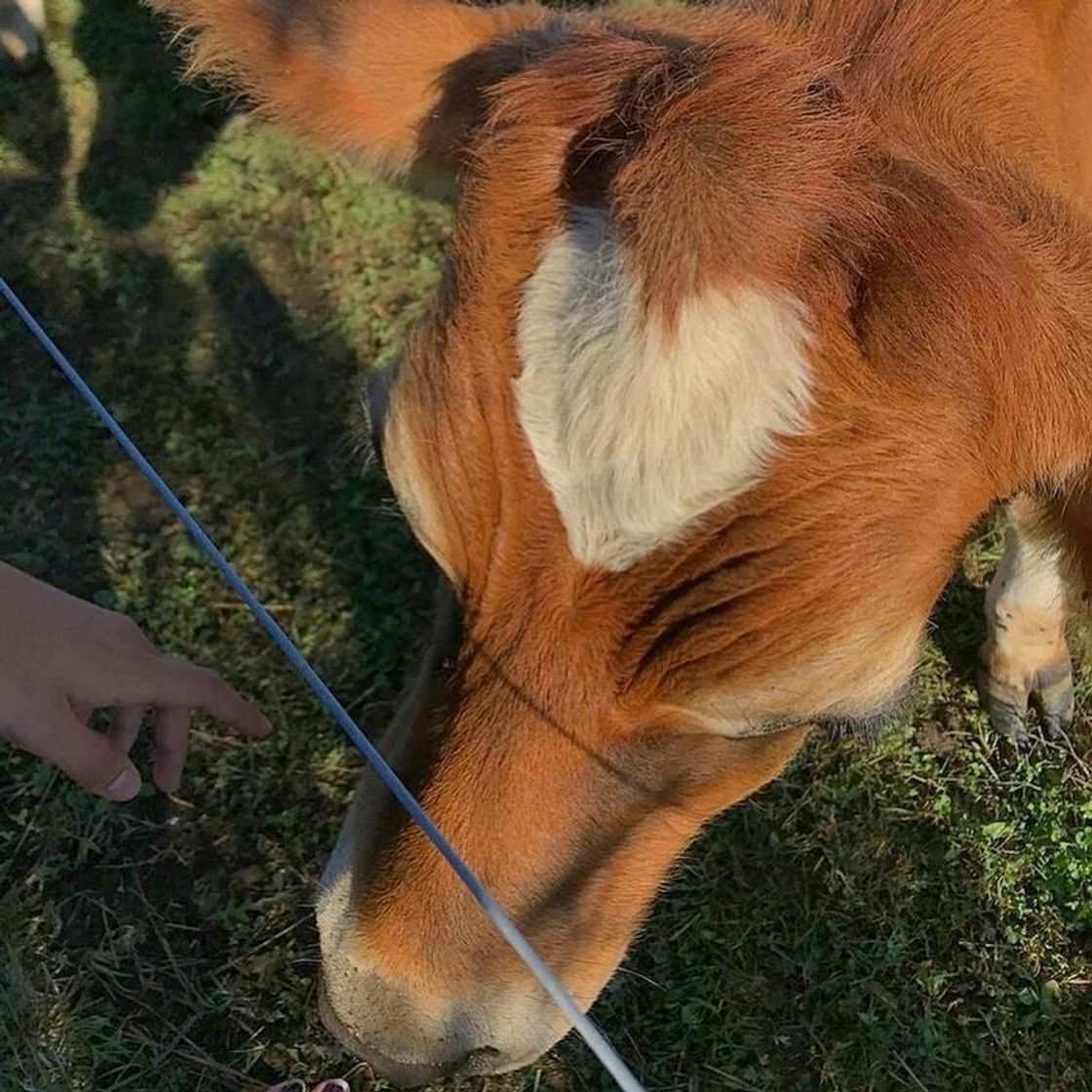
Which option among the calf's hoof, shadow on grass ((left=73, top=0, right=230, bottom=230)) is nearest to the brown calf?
the calf's hoof

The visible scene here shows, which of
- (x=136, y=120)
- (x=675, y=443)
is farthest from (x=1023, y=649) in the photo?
(x=136, y=120)

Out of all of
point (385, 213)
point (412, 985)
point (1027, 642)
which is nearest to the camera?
point (412, 985)

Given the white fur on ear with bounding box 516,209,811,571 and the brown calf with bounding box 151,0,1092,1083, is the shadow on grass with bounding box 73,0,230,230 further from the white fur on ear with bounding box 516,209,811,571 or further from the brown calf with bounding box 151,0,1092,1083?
the white fur on ear with bounding box 516,209,811,571

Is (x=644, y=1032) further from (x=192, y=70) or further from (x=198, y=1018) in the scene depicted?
(x=192, y=70)

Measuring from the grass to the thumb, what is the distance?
A: 137 centimetres

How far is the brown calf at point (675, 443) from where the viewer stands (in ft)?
5.72

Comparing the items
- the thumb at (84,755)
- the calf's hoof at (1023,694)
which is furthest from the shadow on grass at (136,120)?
the calf's hoof at (1023,694)

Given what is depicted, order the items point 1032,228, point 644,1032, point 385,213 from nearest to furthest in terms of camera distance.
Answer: point 1032,228 → point 644,1032 → point 385,213

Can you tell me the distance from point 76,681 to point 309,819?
5.08 ft

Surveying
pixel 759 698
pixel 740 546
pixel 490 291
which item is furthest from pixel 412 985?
pixel 490 291

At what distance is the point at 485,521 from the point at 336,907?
0.69m

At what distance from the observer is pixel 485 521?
1.92 m

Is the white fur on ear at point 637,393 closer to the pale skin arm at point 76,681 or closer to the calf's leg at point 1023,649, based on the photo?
the pale skin arm at point 76,681

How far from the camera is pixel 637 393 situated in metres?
1.75
